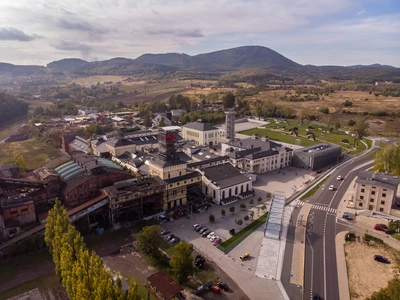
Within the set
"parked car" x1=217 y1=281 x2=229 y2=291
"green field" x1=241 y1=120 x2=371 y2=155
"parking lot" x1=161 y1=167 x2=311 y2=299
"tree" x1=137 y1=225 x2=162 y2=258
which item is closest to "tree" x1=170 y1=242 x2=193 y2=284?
"parked car" x1=217 y1=281 x2=229 y2=291

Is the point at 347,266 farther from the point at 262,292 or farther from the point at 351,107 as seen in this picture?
the point at 351,107

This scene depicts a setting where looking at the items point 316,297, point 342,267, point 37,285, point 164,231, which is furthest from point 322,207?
point 37,285

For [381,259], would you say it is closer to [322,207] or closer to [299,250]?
[299,250]

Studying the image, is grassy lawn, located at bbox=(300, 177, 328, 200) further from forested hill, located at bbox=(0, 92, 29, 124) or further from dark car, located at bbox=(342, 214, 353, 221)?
forested hill, located at bbox=(0, 92, 29, 124)

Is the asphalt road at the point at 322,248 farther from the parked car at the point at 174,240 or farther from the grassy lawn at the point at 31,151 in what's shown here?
the grassy lawn at the point at 31,151

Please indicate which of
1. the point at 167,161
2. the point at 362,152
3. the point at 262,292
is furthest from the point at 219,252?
the point at 362,152

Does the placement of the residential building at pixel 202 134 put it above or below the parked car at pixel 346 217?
above

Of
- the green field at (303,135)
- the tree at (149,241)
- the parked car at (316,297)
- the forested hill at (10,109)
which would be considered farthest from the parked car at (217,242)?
the forested hill at (10,109)
